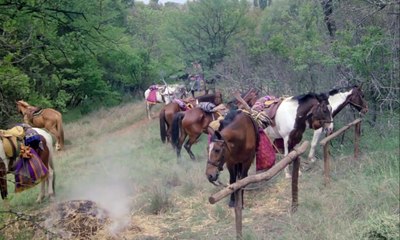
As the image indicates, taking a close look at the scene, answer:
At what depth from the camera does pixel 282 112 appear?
A: 365 inches

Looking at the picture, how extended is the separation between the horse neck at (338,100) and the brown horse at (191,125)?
2701 millimetres

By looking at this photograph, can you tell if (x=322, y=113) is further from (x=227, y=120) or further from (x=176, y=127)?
(x=176, y=127)

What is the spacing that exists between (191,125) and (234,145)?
5.17m

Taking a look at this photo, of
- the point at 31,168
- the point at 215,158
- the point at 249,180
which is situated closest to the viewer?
the point at 249,180

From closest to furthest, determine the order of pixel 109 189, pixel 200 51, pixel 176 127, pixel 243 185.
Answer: pixel 243 185 < pixel 109 189 < pixel 176 127 < pixel 200 51

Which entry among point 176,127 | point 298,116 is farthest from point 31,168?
point 298,116

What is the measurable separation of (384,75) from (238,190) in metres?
6.68

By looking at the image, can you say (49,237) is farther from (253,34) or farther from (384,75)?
(253,34)

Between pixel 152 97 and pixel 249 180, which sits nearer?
pixel 249 180

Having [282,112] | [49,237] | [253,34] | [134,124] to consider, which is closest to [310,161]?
[282,112]

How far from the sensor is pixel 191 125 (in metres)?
12.0

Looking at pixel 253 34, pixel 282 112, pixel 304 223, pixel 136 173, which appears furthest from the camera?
pixel 253 34

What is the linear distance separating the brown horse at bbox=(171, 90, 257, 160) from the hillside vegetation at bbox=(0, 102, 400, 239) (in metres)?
0.52

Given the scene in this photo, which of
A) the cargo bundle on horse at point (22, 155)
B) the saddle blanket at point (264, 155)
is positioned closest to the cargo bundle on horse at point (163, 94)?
the cargo bundle on horse at point (22, 155)
